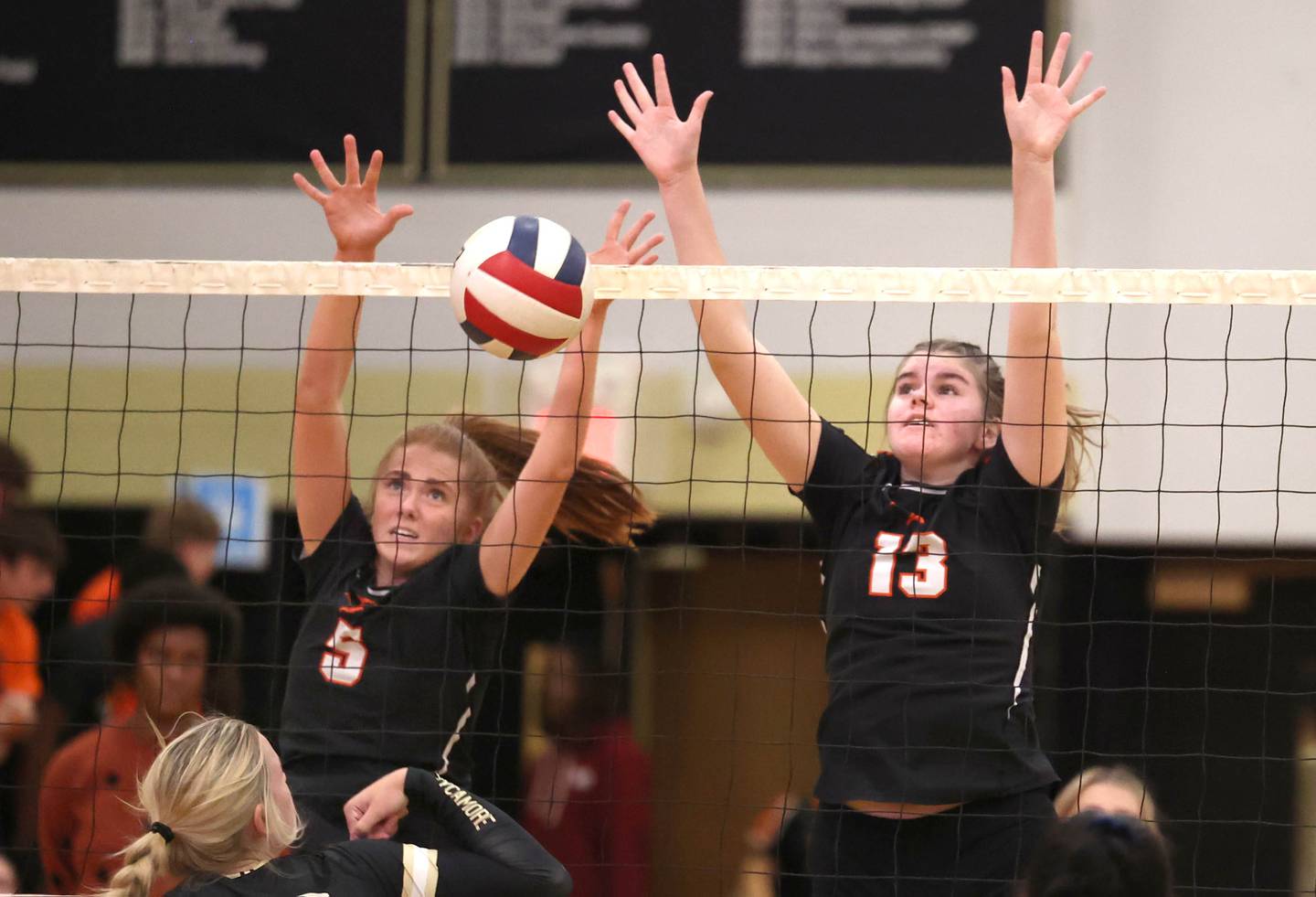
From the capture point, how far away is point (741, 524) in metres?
7.78

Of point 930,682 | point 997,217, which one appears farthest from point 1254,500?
point 930,682

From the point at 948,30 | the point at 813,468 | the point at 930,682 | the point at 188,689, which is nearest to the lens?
the point at 930,682

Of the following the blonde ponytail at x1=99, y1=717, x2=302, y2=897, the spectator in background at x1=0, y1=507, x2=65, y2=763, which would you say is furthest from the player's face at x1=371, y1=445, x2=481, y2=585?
the spectator in background at x1=0, y1=507, x2=65, y2=763

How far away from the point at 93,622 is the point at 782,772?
3.60 meters

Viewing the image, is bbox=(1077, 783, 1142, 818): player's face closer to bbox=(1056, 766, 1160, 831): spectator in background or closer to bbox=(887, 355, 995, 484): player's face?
bbox=(1056, 766, 1160, 831): spectator in background

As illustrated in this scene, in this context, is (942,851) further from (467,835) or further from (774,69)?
(774,69)

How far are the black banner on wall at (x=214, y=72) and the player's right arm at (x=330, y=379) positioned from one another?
3.96 metres

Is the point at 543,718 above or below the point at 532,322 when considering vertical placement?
below

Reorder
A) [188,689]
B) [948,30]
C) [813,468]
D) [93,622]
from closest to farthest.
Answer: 1. [813,468]
2. [188,689]
3. [93,622]
4. [948,30]

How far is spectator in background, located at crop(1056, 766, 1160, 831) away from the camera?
12.9 ft

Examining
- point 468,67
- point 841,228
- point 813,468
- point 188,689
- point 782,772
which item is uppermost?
point 468,67

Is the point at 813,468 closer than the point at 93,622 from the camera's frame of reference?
Yes

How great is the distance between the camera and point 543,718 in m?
7.71

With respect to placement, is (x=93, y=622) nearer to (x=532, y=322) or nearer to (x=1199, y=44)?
(x=532, y=322)
